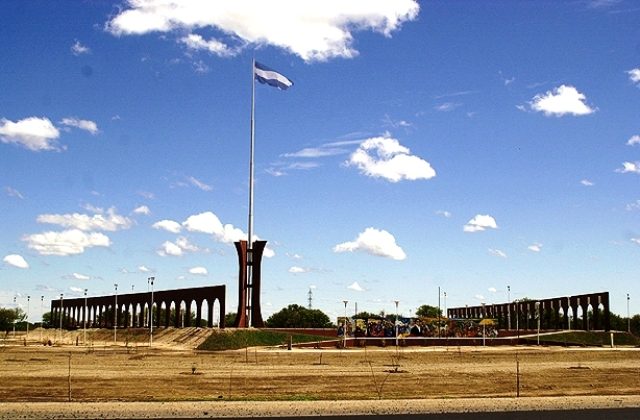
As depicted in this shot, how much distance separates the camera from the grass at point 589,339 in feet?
307

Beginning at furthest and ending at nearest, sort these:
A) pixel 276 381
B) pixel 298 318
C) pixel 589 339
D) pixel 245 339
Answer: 1. pixel 298 318
2. pixel 589 339
3. pixel 245 339
4. pixel 276 381

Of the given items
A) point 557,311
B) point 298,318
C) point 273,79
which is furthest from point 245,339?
point 298,318

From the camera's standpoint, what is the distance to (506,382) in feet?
124

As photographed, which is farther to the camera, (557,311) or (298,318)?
(298,318)

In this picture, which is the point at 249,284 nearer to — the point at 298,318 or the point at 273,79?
the point at 273,79

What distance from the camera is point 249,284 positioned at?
299ft

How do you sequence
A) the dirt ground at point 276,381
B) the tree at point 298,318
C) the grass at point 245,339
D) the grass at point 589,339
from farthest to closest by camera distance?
the tree at point 298,318
the grass at point 589,339
the grass at point 245,339
the dirt ground at point 276,381

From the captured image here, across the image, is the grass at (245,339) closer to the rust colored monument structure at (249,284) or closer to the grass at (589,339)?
the rust colored monument structure at (249,284)

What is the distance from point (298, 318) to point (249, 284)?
308ft

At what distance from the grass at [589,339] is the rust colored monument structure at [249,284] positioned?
3872cm

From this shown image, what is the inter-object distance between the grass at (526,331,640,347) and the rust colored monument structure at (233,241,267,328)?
38.7 m

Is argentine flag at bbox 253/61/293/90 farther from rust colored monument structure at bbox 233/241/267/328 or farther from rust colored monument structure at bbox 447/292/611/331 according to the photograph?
rust colored monument structure at bbox 447/292/611/331

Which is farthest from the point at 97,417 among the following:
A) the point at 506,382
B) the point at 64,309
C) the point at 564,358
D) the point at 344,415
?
the point at 64,309

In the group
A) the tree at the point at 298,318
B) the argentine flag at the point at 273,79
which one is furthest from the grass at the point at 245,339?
the tree at the point at 298,318
